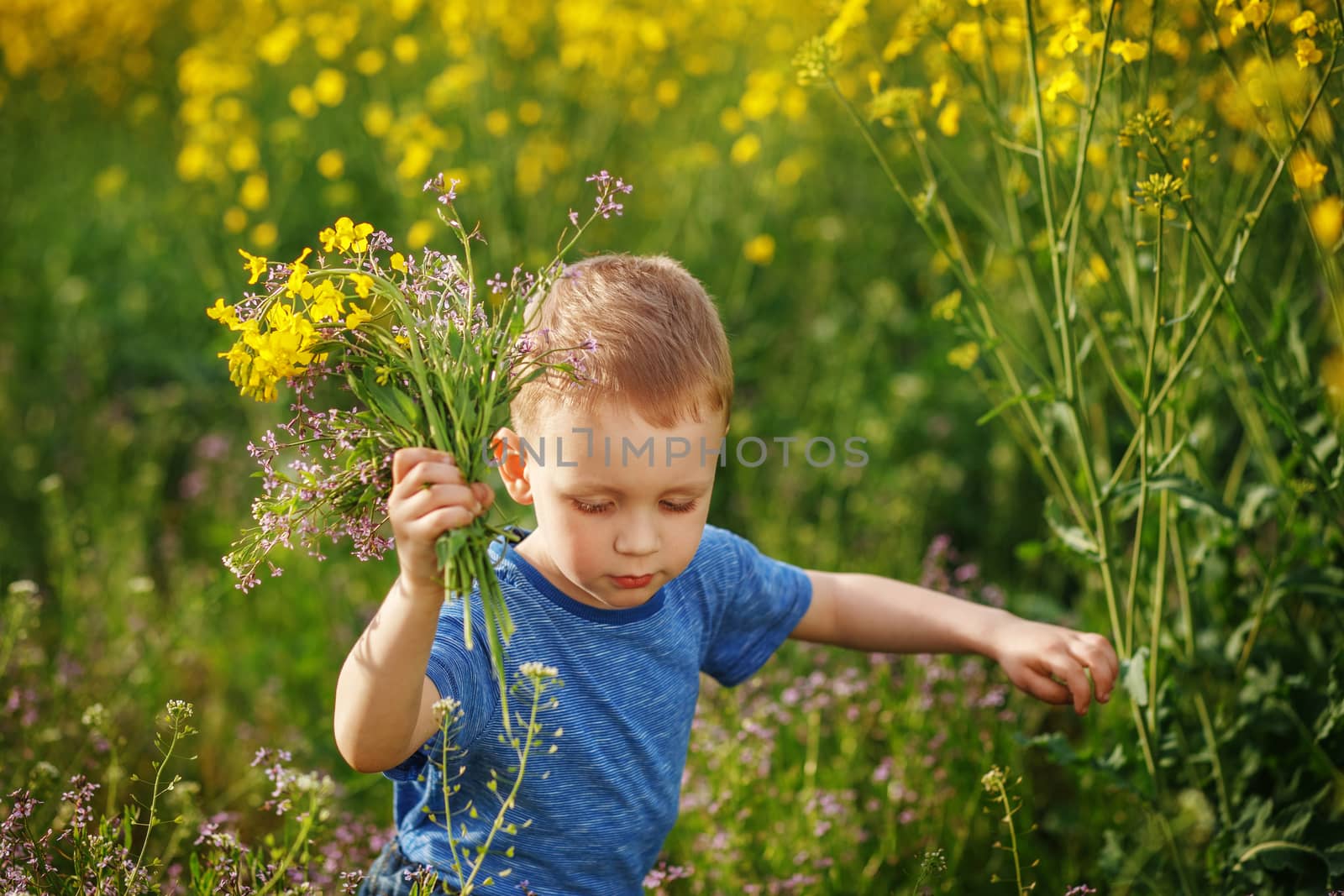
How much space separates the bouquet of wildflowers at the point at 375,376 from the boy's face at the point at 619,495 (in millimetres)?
109

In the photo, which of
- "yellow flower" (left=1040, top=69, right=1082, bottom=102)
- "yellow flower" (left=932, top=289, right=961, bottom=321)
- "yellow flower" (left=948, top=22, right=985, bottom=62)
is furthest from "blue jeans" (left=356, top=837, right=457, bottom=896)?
"yellow flower" (left=948, top=22, right=985, bottom=62)

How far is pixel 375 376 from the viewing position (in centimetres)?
142

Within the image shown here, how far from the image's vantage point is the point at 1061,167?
212 cm

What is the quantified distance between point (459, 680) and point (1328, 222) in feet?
4.98

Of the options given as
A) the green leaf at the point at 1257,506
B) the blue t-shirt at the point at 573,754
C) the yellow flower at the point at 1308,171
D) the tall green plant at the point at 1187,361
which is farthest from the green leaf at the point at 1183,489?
the blue t-shirt at the point at 573,754

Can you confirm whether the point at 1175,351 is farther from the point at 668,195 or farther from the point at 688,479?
the point at 668,195

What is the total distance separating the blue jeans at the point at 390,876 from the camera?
69.4 inches

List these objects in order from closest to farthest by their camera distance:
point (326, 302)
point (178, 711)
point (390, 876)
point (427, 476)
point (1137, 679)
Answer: point (427, 476) → point (326, 302) → point (178, 711) → point (390, 876) → point (1137, 679)

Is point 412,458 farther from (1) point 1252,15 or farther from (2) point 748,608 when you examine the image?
(1) point 1252,15

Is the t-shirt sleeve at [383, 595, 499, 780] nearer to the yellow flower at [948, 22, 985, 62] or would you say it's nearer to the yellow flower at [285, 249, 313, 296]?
the yellow flower at [285, 249, 313, 296]

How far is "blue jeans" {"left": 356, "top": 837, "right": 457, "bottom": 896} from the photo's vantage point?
1.76 meters

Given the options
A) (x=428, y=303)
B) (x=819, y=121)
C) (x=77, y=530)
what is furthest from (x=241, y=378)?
(x=819, y=121)

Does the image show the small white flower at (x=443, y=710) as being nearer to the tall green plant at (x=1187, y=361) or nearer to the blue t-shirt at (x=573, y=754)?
the blue t-shirt at (x=573, y=754)

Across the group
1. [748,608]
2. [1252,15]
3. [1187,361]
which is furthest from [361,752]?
[1252,15]
